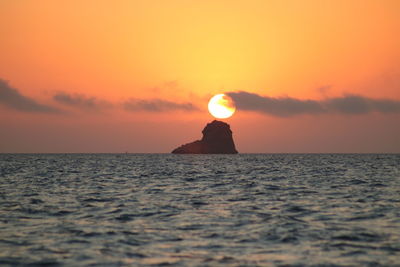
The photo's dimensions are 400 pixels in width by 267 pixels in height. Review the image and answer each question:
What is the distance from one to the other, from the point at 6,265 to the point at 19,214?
975cm

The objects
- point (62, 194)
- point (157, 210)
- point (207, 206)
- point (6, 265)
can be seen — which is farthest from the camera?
point (62, 194)

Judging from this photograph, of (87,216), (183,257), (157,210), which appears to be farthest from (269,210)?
(183,257)

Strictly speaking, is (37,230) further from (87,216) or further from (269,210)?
(269,210)

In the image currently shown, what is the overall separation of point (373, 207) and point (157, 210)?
1092cm

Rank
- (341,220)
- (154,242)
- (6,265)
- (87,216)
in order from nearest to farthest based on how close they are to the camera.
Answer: (6,265), (154,242), (341,220), (87,216)

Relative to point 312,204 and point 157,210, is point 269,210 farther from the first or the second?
point 157,210

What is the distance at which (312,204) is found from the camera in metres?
25.7

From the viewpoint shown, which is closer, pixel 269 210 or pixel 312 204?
pixel 269 210

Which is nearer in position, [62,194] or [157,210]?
[157,210]

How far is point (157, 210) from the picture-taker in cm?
2309

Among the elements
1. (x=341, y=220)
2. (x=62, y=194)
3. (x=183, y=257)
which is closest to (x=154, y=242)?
(x=183, y=257)

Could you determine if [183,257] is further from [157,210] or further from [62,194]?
[62,194]

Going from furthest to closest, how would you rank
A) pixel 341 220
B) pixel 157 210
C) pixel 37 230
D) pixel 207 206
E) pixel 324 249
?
1. pixel 207 206
2. pixel 157 210
3. pixel 341 220
4. pixel 37 230
5. pixel 324 249

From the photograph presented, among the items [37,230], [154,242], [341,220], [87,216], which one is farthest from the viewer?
[87,216]
